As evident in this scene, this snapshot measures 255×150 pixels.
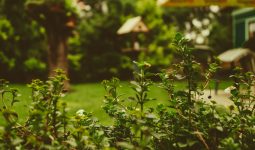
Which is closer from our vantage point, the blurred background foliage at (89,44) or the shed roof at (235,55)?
the shed roof at (235,55)

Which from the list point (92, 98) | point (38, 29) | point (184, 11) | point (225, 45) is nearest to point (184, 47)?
point (92, 98)

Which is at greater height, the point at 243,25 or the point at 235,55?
the point at 243,25

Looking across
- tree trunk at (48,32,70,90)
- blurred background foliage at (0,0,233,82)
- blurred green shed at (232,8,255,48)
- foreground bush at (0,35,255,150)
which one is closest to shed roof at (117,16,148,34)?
blurred background foliage at (0,0,233,82)

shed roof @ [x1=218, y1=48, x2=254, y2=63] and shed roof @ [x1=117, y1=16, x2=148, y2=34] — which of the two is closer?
shed roof @ [x1=218, y1=48, x2=254, y2=63]

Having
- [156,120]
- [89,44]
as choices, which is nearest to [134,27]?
[89,44]

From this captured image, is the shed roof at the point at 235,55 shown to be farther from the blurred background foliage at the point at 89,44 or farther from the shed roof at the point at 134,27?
the blurred background foliage at the point at 89,44

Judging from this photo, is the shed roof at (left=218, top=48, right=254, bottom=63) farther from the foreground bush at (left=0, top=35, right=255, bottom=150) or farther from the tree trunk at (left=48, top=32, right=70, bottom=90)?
the foreground bush at (left=0, top=35, right=255, bottom=150)

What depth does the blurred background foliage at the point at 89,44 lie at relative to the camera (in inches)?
589

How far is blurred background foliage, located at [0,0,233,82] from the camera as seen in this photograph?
15.0 meters

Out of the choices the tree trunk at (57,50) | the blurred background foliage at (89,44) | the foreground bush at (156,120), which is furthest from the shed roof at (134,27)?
the foreground bush at (156,120)

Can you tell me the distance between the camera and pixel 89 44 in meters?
16.0

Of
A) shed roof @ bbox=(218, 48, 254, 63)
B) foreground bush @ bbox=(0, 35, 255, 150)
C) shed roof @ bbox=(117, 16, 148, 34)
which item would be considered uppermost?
shed roof @ bbox=(117, 16, 148, 34)

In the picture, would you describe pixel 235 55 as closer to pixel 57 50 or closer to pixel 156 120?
pixel 57 50

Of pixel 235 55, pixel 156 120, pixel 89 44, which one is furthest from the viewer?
pixel 89 44
